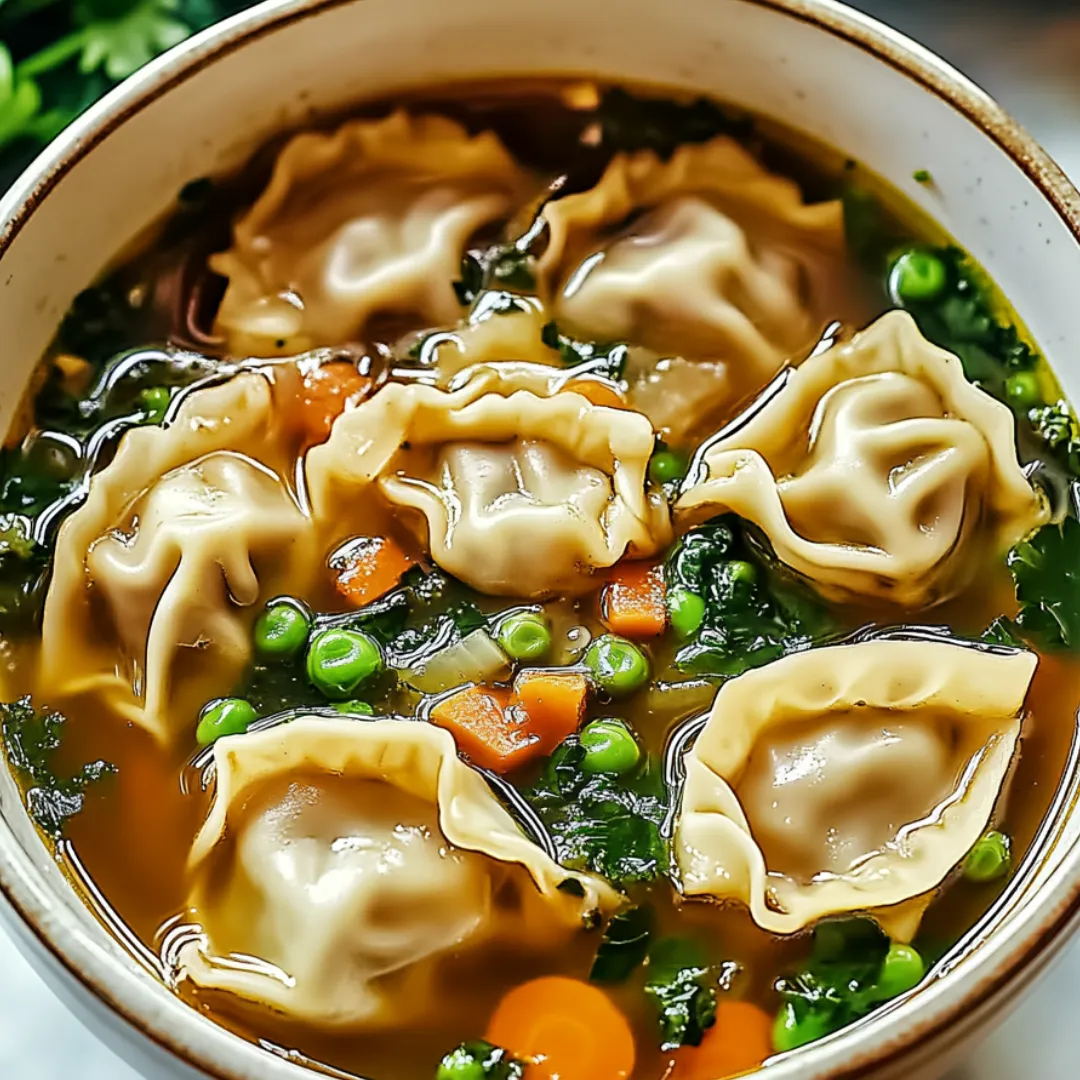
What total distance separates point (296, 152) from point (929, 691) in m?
1.18

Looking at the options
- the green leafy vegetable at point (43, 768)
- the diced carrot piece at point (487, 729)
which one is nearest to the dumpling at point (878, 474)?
the diced carrot piece at point (487, 729)

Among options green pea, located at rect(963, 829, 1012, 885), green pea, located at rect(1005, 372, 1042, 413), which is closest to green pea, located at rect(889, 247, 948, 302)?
green pea, located at rect(1005, 372, 1042, 413)

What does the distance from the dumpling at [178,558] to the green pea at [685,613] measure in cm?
48

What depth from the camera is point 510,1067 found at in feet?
5.25

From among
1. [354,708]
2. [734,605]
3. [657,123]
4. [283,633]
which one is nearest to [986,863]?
[734,605]

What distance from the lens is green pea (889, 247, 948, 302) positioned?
206 cm

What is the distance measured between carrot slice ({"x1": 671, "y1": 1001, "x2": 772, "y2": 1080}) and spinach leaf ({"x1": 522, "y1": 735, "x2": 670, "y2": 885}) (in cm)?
18

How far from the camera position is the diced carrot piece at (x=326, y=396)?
2.00 metres

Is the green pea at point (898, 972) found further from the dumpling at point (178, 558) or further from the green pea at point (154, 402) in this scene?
the green pea at point (154, 402)

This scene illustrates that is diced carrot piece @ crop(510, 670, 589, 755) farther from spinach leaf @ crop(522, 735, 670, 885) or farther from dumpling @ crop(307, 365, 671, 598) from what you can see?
dumpling @ crop(307, 365, 671, 598)

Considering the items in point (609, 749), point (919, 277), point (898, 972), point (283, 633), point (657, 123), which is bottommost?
point (898, 972)

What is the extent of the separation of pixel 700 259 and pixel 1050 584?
67 centimetres

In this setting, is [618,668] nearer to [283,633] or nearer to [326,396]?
[283,633]

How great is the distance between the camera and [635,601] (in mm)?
1865
